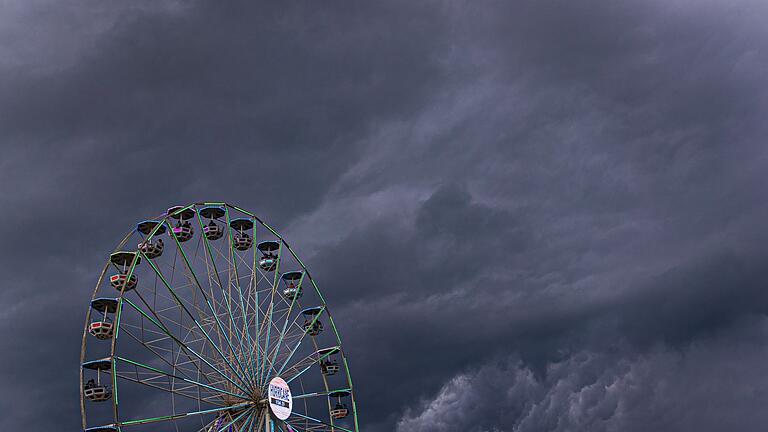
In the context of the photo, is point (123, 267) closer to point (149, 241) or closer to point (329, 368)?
point (149, 241)

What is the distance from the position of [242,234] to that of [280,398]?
13.6 m

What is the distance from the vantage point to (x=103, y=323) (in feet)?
187

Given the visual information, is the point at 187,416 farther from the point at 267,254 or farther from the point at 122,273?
the point at 267,254

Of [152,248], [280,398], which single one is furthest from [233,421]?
[152,248]

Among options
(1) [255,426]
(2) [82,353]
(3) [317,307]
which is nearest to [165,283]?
(2) [82,353]

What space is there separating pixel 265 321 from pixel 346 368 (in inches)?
412

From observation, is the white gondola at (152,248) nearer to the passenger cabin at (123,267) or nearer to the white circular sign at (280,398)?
the passenger cabin at (123,267)

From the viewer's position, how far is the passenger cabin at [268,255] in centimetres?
7319

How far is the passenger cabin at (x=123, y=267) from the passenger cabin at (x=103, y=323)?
187 centimetres

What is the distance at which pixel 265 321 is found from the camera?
67062mm

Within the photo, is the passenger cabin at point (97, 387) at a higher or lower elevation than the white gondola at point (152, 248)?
lower

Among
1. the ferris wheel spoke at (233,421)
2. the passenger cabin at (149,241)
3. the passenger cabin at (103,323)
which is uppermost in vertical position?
the passenger cabin at (149,241)

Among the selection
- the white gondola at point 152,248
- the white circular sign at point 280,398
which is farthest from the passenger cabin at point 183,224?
the white circular sign at point 280,398

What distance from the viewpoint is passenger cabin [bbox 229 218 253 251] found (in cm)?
7181
